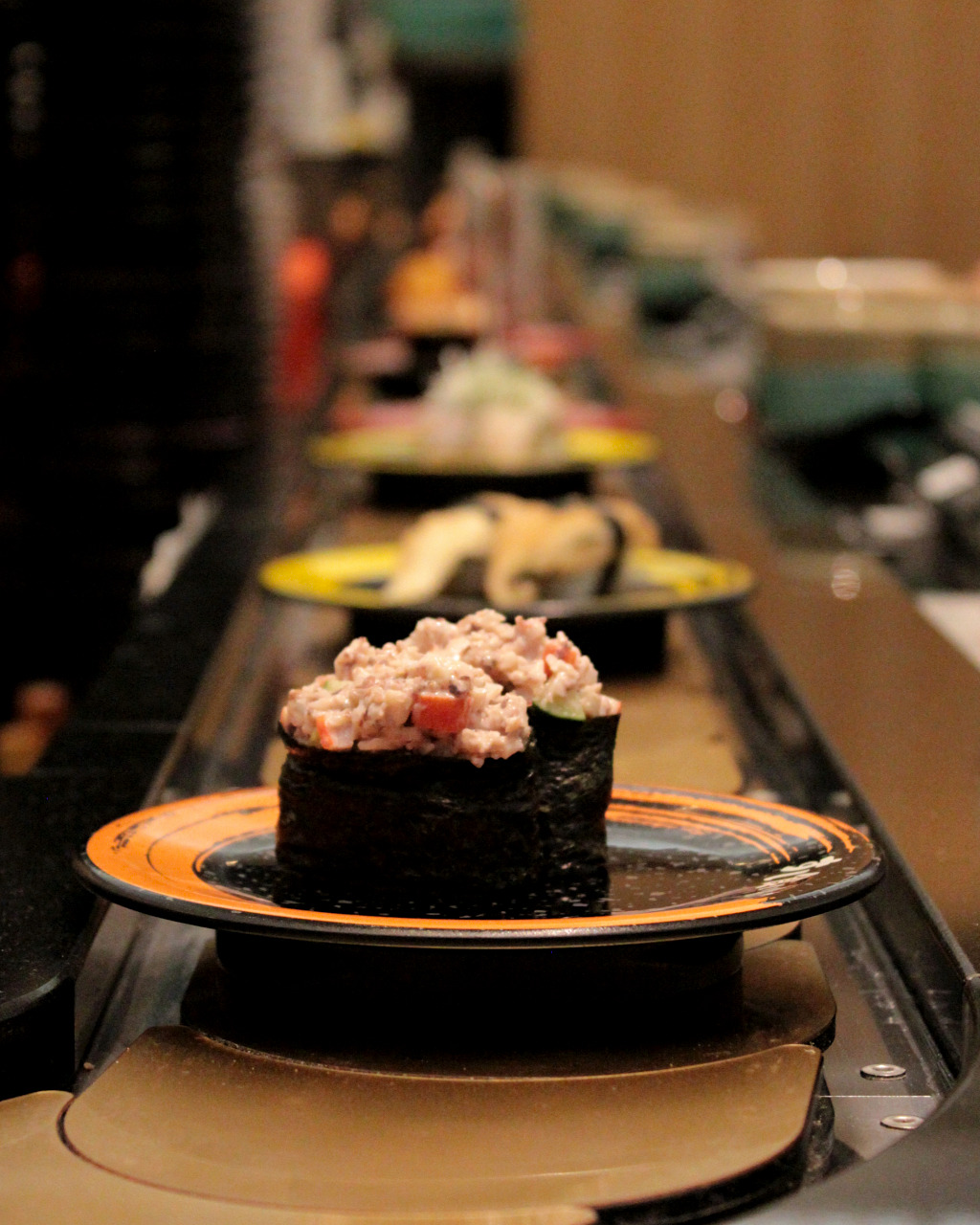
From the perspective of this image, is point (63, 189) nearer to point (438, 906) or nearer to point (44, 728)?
point (44, 728)

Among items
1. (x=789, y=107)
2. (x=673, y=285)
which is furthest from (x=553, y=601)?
(x=789, y=107)

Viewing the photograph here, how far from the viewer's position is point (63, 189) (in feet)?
15.0

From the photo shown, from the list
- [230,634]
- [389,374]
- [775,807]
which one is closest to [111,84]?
[389,374]

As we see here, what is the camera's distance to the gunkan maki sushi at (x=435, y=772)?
3.52 feet

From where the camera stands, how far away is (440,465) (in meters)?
2.70

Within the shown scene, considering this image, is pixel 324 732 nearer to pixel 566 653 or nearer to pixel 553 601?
pixel 566 653

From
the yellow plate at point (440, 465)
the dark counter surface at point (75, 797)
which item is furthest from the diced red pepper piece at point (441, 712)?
the yellow plate at point (440, 465)

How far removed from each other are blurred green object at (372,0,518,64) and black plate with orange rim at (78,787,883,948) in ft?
50.2

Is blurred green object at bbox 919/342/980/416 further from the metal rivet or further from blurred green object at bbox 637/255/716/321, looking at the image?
blurred green object at bbox 637/255/716/321

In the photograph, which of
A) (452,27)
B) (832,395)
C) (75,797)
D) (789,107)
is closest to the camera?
(75,797)

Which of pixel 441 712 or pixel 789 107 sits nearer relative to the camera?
pixel 441 712

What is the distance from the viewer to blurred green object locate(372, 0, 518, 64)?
15.8m

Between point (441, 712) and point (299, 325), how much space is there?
4.42 metres

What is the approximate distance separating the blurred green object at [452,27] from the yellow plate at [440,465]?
1337 cm
